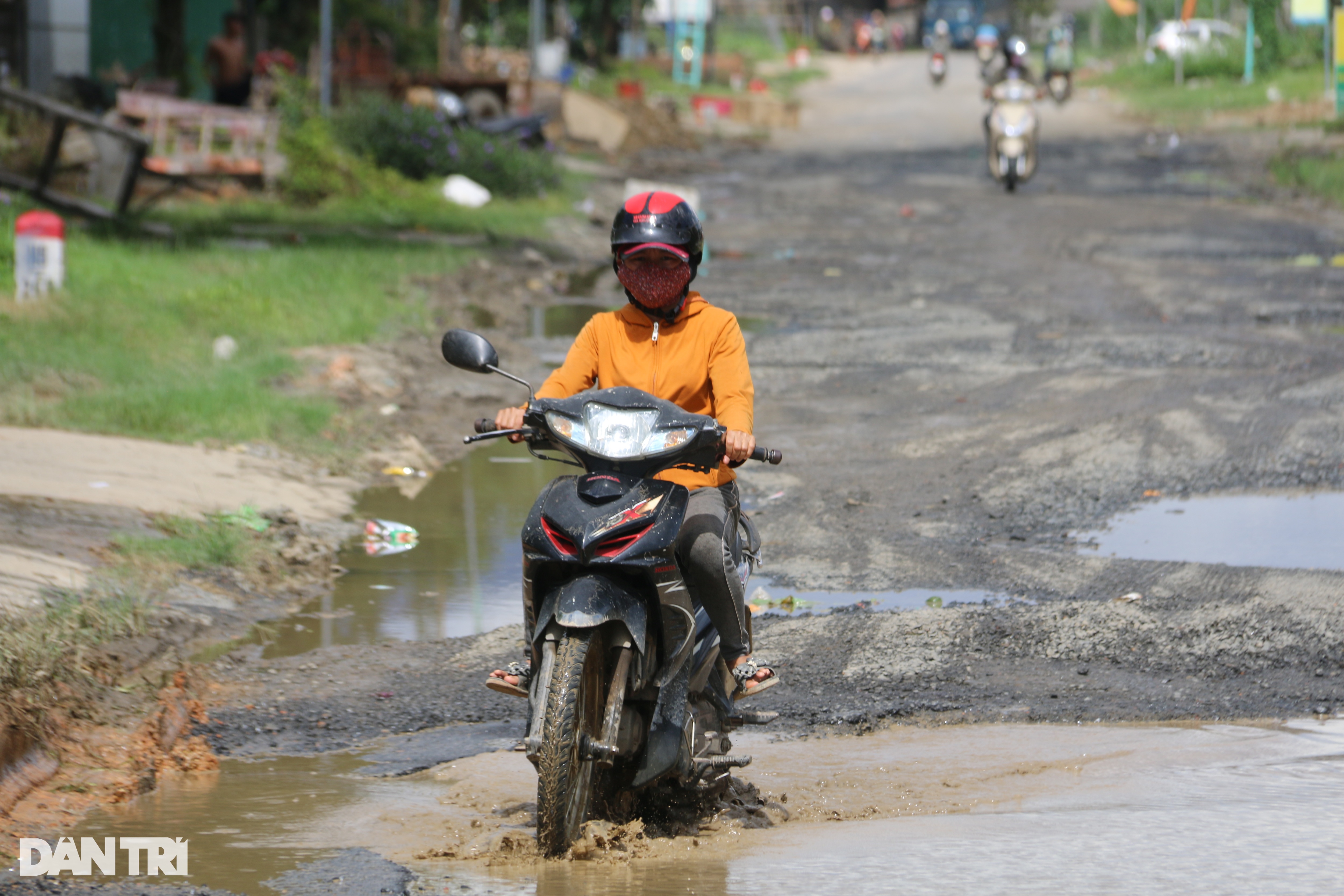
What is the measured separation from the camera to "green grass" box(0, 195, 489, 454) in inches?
356

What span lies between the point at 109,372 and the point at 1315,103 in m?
27.5

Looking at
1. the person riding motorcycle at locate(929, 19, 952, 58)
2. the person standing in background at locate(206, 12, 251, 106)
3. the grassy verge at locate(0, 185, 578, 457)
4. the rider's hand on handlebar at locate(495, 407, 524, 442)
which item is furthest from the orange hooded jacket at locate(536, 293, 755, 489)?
the person riding motorcycle at locate(929, 19, 952, 58)

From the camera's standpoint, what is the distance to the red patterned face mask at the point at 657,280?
4.53 m

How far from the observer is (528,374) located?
1132 centimetres

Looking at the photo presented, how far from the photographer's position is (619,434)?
405 cm

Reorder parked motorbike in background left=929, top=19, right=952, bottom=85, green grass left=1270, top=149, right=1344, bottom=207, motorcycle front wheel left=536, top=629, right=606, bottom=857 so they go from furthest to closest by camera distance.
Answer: parked motorbike in background left=929, top=19, right=952, bottom=85, green grass left=1270, top=149, right=1344, bottom=207, motorcycle front wheel left=536, top=629, right=606, bottom=857

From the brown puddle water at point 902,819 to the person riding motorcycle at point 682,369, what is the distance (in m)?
0.48

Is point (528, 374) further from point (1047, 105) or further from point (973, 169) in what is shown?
point (1047, 105)

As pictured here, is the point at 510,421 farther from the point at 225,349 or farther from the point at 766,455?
the point at 225,349

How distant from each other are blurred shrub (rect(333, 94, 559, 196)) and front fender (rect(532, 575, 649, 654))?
53.5 feet

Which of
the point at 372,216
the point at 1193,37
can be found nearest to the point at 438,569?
the point at 372,216

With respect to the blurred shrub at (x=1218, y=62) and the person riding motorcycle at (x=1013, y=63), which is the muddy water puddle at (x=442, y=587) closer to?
the person riding motorcycle at (x=1013, y=63)

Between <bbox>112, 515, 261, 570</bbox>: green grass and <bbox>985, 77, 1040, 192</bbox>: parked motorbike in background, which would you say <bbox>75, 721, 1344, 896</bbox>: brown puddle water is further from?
<bbox>985, 77, 1040, 192</bbox>: parked motorbike in background

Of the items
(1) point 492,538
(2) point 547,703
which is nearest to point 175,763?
(2) point 547,703
